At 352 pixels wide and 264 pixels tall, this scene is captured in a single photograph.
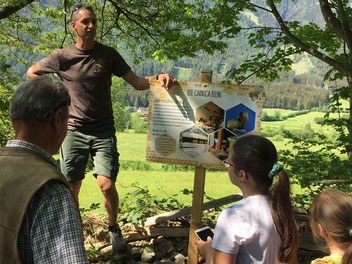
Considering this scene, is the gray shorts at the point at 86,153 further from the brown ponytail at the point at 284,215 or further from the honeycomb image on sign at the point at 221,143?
the brown ponytail at the point at 284,215

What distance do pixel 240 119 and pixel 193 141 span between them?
42 cm

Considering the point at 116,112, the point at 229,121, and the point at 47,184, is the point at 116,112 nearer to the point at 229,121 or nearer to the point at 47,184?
the point at 229,121

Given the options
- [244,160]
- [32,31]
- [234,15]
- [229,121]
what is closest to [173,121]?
[229,121]

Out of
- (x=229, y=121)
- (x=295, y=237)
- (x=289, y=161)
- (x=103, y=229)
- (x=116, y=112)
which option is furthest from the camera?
(x=116, y=112)

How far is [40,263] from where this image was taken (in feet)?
2.85

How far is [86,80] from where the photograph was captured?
2.66 metres

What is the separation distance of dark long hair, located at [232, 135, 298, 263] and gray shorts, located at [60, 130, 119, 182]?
1.43m

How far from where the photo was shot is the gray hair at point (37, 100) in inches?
39.1

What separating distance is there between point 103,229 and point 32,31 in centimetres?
827

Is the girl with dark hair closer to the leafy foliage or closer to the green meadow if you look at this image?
the leafy foliage

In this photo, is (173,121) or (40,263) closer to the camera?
(40,263)

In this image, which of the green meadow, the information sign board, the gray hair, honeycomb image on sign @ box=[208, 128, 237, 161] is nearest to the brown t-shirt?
the information sign board

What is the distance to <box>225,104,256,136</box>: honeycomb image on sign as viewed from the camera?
8.32 ft

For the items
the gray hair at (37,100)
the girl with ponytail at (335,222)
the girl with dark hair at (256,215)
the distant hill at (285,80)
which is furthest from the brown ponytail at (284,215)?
the distant hill at (285,80)
